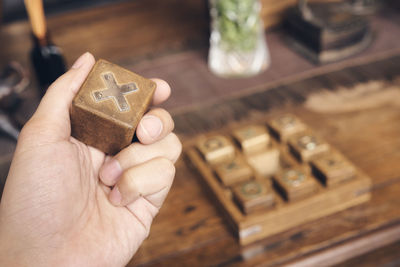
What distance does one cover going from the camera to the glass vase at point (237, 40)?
1.28 metres

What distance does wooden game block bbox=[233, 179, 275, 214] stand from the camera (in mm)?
842

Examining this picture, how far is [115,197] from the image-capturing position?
0.78 metres

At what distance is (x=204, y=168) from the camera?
0.96 m

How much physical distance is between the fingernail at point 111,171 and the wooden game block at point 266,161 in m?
0.32

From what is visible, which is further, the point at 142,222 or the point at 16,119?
the point at 16,119

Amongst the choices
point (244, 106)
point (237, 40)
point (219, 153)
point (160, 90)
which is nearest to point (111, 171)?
point (160, 90)

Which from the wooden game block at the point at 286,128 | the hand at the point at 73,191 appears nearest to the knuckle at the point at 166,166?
the hand at the point at 73,191

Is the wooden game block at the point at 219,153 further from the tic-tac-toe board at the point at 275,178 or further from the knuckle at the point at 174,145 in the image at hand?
the knuckle at the point at 174,145

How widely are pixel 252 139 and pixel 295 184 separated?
0.17m

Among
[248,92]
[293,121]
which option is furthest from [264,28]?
[293,121]

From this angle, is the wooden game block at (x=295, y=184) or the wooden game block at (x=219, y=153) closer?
the wooden game block at (x=295, y=184)

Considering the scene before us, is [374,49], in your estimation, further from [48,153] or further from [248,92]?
[48,153]

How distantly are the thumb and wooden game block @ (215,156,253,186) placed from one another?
315 mm

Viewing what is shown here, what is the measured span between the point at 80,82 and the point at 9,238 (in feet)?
0.91
